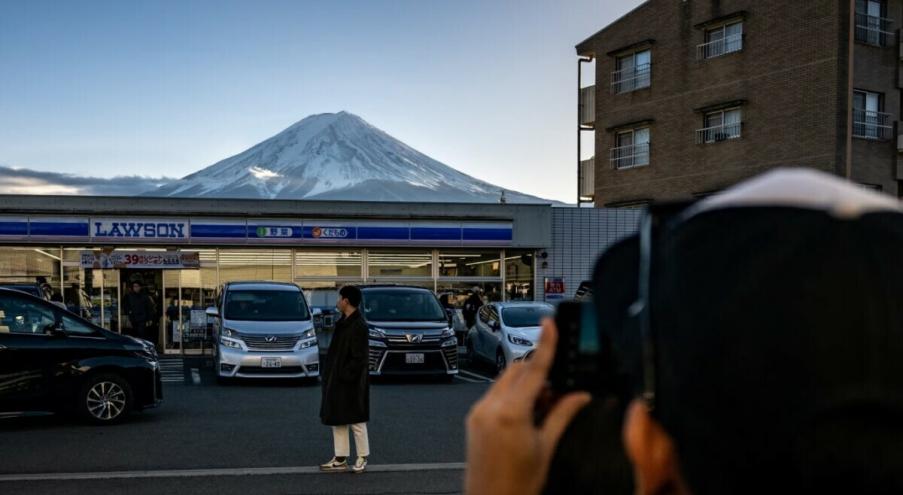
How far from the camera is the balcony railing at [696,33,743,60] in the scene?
28969 mm

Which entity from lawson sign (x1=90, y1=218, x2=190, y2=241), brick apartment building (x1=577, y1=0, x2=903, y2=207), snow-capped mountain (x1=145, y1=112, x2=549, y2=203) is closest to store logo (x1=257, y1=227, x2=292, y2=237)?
lawson sign (x1=90, y1=218, x2=190, y2=241)

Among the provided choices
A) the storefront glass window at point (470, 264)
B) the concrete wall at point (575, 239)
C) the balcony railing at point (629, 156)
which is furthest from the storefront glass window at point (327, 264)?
the balcony railing at point (629, 156)

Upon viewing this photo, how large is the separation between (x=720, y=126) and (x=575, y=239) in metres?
7.72

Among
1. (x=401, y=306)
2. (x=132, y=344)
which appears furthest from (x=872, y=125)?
(x=132, y=344)

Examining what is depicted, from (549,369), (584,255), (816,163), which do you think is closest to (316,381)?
(584,255)

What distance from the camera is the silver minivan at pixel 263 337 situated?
51.4ft

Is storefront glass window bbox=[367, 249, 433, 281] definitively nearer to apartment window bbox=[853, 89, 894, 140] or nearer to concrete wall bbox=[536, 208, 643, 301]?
concrete wall bbox=[536, 208, 643, 301]

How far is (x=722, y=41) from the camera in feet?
97.1

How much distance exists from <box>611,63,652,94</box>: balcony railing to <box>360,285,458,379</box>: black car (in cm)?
1720

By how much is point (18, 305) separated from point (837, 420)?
1194cm

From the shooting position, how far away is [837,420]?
2.13ft

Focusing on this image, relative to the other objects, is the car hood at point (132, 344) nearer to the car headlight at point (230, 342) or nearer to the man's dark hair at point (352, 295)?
the car headlight at point (230, 342)

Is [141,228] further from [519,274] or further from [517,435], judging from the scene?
[517,435]

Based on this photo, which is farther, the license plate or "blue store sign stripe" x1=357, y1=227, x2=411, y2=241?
"blue store sign stripe" x1=357, y1=227, x2=411, y2=241
